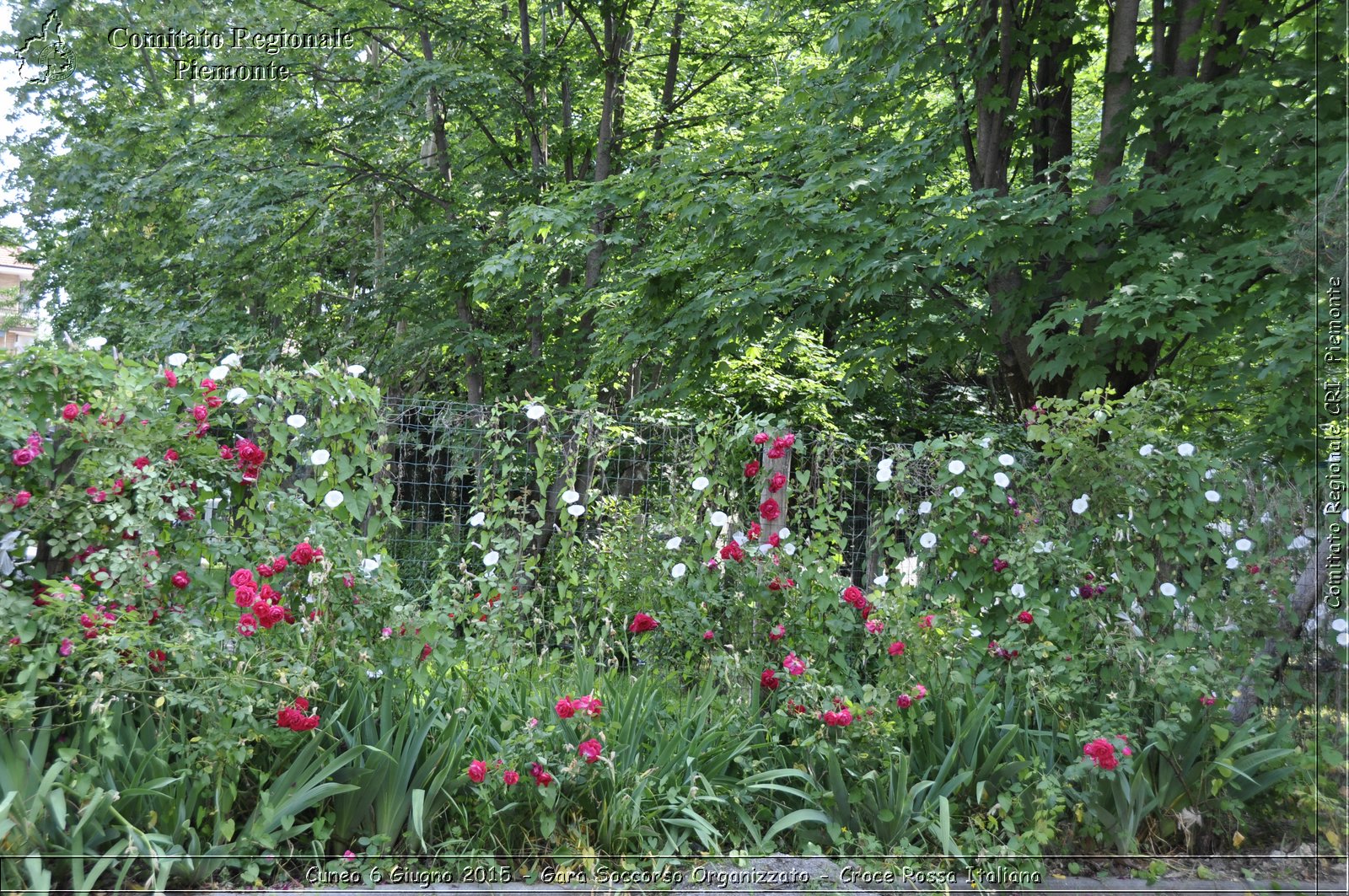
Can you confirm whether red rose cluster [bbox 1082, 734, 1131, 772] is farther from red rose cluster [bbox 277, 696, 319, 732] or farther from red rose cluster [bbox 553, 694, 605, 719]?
red rose cluster [bbox 277, 696, 319, 732]

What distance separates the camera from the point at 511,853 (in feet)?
10.0

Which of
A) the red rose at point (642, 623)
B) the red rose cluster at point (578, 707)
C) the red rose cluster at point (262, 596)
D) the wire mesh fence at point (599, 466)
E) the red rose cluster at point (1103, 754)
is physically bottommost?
the red rose cluster at point (1103, 754)

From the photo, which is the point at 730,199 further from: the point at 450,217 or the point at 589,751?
the point at 589,751

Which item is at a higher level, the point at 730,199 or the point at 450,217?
the point at 450,217

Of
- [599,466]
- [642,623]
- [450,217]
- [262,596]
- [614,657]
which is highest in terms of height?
[450,217]

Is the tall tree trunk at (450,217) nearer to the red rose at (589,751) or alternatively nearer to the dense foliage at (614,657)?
the dense foliage at (614,657)

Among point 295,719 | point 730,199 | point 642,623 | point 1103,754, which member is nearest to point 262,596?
point 295,719

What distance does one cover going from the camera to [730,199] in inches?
286

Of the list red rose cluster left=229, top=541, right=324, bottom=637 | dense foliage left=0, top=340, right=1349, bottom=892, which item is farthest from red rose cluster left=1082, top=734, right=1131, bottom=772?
red rose cluster left=229, top=541, right=324, bottom=637

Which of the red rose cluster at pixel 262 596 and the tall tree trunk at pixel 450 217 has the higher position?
the tall tree trunk at pixel 450 217

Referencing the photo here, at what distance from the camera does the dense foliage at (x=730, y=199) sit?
5583 mm

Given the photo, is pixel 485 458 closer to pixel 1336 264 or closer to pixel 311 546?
pixel 311 546

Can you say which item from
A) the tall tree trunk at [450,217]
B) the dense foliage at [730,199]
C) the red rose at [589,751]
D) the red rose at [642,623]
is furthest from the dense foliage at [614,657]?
the tall tree trunk at [450,217]

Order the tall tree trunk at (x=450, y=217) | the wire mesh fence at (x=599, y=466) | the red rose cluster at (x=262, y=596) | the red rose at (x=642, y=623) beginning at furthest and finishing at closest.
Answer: the tall tree trunk at (x=450, y=217)
the wire mesh fence at (x=599, y=466)
the red rose at (x=642, y=623)
the red rose cluster at (x=262, y=596)
